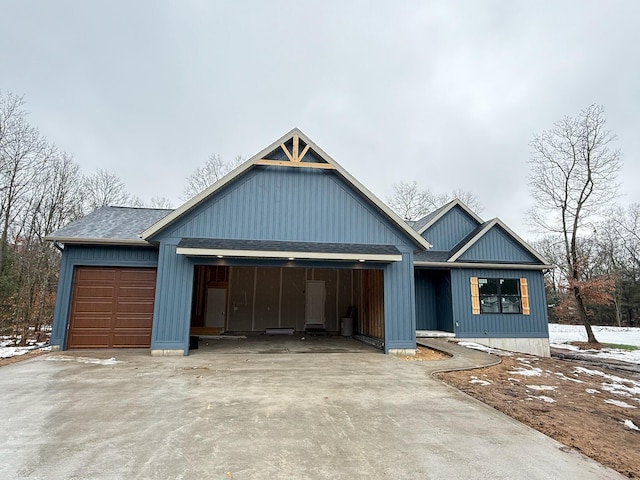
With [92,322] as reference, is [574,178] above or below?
above

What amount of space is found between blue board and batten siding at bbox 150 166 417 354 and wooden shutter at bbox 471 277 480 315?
4590 millimetres

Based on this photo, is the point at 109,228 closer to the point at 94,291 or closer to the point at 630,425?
the point at 94,291

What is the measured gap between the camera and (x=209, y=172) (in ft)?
76.8

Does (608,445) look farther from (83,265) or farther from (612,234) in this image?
(612,234)

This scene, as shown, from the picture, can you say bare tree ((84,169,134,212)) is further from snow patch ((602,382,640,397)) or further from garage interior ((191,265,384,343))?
snow patch ((602,382,640,397))

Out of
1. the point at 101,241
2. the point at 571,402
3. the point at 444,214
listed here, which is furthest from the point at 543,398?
the point at 101,241

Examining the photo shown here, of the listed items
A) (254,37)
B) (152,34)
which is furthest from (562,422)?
(152,34)

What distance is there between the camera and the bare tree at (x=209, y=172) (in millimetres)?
23281

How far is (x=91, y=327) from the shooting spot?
9.21 m

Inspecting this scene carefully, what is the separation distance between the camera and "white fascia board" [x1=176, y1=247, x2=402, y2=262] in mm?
8023

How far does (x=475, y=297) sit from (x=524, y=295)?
6.53 feet

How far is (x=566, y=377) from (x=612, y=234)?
2668 centimetres

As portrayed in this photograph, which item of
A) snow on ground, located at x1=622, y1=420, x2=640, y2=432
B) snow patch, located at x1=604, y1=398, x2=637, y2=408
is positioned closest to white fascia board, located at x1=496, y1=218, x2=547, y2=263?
Answer: snow patch, located at x1=604, y1=398, x2=637, y2=408

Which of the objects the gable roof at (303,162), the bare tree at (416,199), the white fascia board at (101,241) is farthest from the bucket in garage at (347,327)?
the bare tree at (416,199)
